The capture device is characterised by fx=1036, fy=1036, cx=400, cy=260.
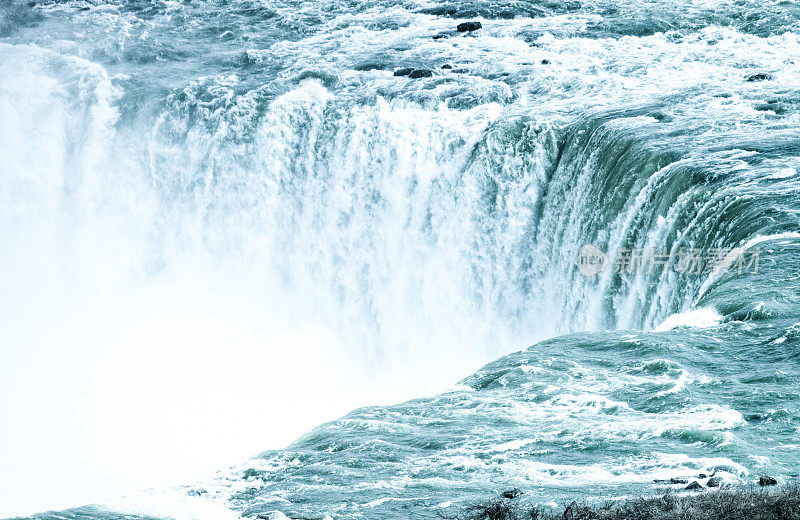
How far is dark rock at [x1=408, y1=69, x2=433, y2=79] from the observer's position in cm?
3100

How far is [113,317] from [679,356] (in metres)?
20.8

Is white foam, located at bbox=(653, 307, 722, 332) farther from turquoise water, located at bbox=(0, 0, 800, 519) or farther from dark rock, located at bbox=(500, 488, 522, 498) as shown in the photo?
dark rock, located at bbox=(500, 488, 522, 498)

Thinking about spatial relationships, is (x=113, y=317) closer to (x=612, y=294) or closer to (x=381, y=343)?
(x=381, y=343)

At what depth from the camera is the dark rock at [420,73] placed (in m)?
31.0

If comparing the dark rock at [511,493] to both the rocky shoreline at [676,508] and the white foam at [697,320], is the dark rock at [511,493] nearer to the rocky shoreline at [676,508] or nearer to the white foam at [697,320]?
the rocky shoreline at [676,508]

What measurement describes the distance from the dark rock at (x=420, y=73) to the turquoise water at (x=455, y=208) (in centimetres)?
25

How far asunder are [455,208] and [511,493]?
1604 cm

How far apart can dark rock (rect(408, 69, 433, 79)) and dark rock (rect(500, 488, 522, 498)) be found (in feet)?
68.4

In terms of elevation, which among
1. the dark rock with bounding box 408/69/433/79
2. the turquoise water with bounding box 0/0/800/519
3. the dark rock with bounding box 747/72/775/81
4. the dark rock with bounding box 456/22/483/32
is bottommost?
the turquoise water with bounding box 0/0/800/519

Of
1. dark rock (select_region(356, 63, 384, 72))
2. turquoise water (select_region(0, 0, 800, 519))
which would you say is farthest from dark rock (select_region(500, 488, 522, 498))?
dark rock (select_region(356, 63, 384, 72))

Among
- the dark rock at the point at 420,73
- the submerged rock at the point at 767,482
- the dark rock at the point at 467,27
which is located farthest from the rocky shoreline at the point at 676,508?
the dark rock at the point at 467,27

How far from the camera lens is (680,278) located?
20.0m

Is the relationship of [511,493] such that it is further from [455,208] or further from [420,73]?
[420,73]

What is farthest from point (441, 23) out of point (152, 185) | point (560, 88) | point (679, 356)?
point (679, 356)
